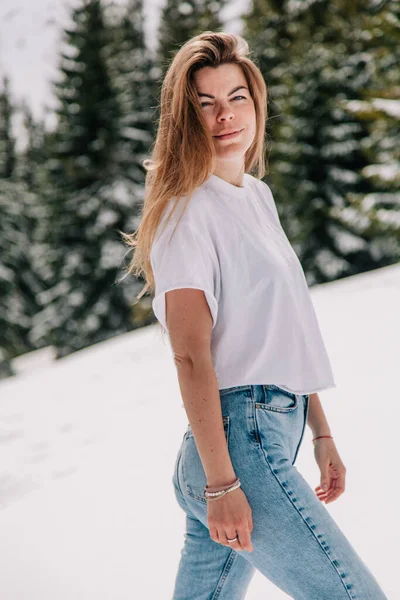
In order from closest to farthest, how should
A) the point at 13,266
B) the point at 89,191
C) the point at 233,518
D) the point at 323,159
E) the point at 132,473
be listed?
the point at 233,518, the point at 132,473, the point at 323,159, the point at 89,191, the point at 13,266

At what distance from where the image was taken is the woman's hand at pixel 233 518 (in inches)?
54.4

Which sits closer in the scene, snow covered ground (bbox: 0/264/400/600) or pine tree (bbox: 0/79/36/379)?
snow covered ground (bbox: 0/264/400/600)

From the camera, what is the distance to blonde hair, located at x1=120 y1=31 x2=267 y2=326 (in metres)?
1.53

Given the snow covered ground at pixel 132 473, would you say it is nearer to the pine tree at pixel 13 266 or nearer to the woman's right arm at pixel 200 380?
the woman's right arm at pixel 200 380

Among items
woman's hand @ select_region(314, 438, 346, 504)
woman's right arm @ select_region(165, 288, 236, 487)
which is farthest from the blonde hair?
woman's hand @ select_region(314, 438, 346, 504)

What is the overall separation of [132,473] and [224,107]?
3252 mm

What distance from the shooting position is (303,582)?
4.54 feet

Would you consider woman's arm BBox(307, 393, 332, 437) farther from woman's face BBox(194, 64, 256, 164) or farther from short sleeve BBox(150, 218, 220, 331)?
woman's face BBox(194, 64, 256, 164)

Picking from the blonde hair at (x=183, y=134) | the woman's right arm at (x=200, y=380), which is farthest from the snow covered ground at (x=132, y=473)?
A: the blonde hair at (x=183, y=134)

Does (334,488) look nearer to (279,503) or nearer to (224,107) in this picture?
(279,503)

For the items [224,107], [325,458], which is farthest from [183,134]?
[325,458]

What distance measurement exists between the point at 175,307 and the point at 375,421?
3.12 meters

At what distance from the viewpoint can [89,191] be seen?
67.1 ft

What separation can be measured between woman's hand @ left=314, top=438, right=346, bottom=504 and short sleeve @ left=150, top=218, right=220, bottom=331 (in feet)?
2.08
